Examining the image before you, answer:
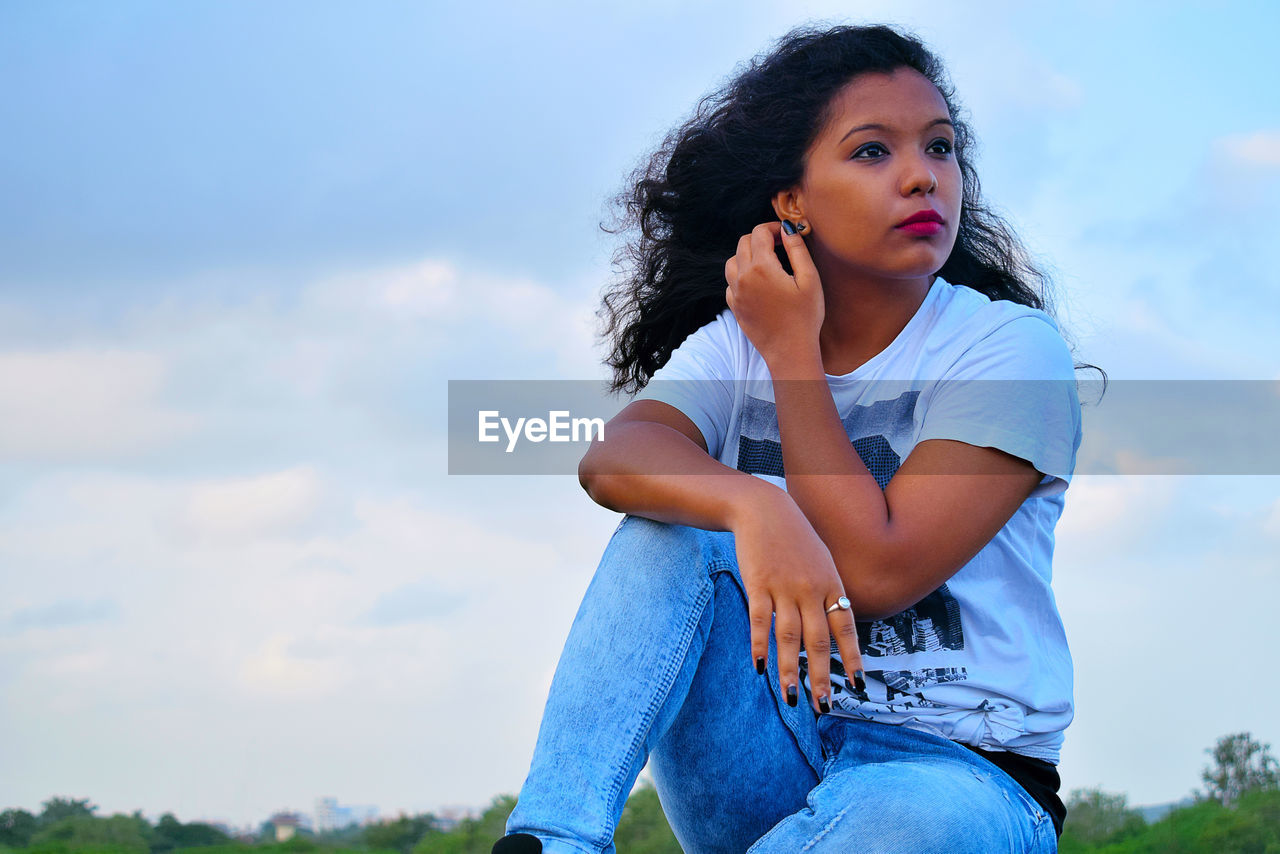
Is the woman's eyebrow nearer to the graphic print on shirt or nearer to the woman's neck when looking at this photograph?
the woman's neck

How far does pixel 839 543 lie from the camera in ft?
6.03

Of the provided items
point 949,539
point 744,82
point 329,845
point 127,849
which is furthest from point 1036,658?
point 127,849

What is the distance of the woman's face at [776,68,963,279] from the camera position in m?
2.18

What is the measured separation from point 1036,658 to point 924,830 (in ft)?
1.59

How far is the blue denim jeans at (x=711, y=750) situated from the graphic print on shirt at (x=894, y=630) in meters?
0.06

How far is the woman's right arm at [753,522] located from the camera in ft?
5.59

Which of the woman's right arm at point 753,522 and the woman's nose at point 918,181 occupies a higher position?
the woman's nose at point 918,181

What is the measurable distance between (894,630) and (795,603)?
0.39 meters

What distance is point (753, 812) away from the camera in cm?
199

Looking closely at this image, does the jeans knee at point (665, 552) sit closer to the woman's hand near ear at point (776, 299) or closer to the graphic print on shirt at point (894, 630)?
the graphic print on shirt at point (894, 630)

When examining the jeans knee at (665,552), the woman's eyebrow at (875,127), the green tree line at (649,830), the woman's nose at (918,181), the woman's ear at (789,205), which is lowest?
the green tree line at (649,830)

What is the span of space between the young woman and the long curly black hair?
0.02 meters

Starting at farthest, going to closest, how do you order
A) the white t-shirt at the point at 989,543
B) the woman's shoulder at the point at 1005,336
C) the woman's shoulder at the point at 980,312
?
the woman's shoulder at the point at 980,312
the woman's shoulder at the point at 1005,336
the white t-shirt at the point at 989,543

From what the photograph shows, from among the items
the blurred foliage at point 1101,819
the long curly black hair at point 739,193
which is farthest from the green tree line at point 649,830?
the long curly black hair at point 739,193
